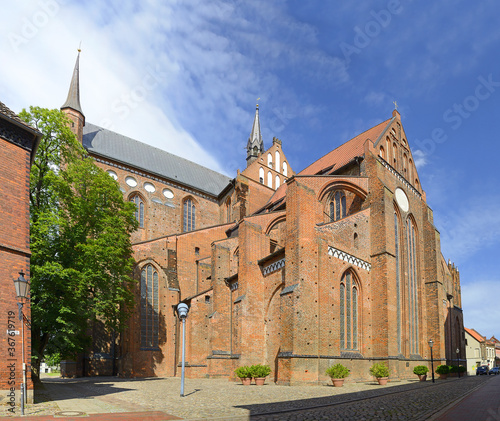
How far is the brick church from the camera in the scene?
20656mm

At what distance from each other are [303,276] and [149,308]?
14.7 meters

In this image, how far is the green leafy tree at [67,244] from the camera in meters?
17.3

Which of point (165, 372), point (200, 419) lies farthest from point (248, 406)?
point (165, 372)

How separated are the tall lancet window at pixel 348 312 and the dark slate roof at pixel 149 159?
23928mm

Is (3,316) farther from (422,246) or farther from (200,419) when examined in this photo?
(422,246)

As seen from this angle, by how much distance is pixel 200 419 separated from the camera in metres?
9.60

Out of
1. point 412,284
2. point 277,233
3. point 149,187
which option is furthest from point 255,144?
point 412,284

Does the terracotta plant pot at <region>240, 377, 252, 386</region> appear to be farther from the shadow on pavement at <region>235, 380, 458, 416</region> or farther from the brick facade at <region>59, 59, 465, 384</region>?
the shadow on pavement at <region>235, 380, 458, 416</region>

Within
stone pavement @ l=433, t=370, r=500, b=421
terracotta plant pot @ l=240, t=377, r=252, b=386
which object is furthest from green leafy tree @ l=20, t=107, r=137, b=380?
stone pavement @ l=433, t=370, r=500, b=421

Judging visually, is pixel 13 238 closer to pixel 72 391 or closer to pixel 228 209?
pixel 72 391

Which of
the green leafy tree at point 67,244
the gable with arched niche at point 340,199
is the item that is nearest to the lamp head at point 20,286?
the green leafy tree at point 67,244

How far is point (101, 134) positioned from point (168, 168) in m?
7.11

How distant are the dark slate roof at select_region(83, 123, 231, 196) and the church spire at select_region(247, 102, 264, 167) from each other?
431 centimetres

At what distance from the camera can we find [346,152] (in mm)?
31750
